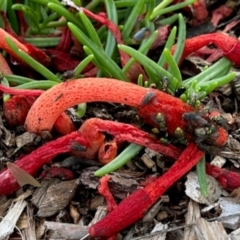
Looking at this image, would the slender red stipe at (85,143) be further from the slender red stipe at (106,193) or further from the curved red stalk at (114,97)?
the slender red stipe at (106,193)

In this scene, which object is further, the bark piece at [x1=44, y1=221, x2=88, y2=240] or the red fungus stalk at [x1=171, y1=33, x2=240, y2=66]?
the red fungus stalk at [x1=171, y1=33, x2=240, y2=66]

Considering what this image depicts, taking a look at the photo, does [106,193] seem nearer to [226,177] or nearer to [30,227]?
[30,227]

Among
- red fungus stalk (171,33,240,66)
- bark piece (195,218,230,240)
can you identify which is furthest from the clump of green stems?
bark piece (195,218,230,240)

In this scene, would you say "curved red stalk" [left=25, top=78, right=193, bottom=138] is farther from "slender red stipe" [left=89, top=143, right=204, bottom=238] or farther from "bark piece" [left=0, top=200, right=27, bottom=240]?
"bark piece" [left=0, top=200, right=27, bottom=240]

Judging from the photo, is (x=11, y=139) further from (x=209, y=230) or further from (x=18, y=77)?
(x=209, y=230)

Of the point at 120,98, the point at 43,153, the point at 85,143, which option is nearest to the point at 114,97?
the point at 120,98
